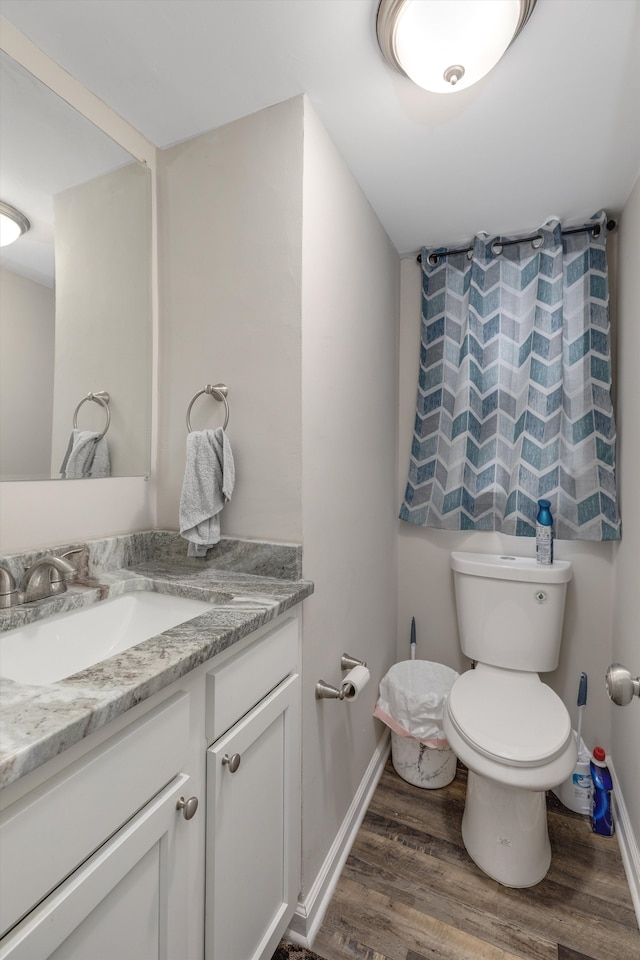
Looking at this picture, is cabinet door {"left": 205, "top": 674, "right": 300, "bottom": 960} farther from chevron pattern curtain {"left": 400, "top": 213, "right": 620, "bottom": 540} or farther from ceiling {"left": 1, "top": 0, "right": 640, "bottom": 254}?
ceiling {"left": 1, "top": 0, "right": 640, "bottom": 254}

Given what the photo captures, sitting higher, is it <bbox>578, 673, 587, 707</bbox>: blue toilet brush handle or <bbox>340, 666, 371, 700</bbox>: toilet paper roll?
<bbox>340, 666, 371, 700</bbox>: toilet paper roll

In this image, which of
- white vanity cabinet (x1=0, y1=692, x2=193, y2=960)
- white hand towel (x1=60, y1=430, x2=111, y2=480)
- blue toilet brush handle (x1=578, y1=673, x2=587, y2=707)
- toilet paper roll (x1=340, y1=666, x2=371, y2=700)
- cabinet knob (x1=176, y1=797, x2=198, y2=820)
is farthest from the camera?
blue toilet brush handle (x1=578, y1=673, x2=587, y2=707)

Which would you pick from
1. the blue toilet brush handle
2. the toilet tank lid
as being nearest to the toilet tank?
the toilet tank lid

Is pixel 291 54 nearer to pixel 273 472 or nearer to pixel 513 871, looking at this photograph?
pixel 273 472

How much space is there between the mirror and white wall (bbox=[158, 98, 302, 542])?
3.4 inches

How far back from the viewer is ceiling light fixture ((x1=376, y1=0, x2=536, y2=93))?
0.91m

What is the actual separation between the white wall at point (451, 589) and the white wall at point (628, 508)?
0.07 meters

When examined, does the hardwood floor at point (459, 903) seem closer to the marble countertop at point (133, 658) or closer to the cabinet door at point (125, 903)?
the cabinet door at point (125, 903)

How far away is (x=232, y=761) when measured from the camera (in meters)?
0.85

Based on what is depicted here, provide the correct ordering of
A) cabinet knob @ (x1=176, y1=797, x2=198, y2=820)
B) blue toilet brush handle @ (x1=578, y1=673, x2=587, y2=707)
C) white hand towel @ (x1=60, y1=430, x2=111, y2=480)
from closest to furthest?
cabinet knob @ (x1=176, y1=797, x2=198, y2=820)
white hand towel @ (x1=60, y1=430, x2=111, y2=480)
blue toilet brush handle @ (x1=578, y1=673, x2=587, y2=707)

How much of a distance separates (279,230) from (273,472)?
64 cm

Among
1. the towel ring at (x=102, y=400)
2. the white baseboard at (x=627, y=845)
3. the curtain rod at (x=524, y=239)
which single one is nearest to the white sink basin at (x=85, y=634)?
the towel ring at (x=102, y=400)

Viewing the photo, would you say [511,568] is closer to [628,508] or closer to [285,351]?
[628,508]

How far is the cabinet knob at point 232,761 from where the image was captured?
0.85 meters
